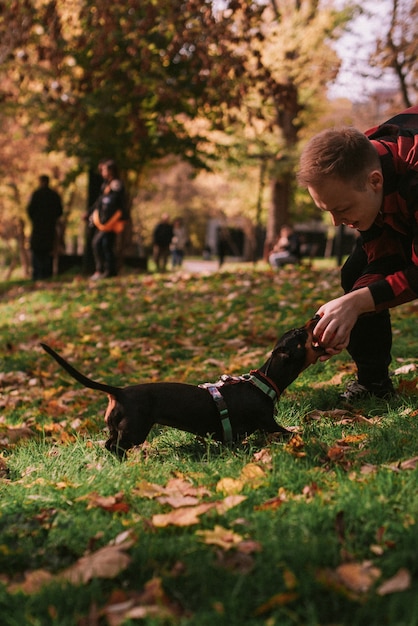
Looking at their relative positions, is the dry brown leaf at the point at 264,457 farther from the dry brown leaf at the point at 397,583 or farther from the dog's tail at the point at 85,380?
the dry brown leaf at the point at 397,583

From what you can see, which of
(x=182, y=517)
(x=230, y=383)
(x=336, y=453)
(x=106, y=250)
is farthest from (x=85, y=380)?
(x=106, y=250)

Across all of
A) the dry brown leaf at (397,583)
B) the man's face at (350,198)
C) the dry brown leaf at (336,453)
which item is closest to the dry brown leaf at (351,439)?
the dry brown leaf at (336,453)

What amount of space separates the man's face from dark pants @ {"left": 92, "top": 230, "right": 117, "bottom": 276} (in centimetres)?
1024

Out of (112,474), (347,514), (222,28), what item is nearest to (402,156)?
(347,514)

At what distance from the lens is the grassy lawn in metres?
1.91

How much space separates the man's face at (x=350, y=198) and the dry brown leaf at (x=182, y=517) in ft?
4.93

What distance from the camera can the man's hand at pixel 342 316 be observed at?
3086 millimetres

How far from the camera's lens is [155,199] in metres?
50.2

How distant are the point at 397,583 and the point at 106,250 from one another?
11771mm

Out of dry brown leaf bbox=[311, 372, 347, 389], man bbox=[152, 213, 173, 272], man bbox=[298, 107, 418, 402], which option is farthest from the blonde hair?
man bbox=[152, 213, 173, 272]

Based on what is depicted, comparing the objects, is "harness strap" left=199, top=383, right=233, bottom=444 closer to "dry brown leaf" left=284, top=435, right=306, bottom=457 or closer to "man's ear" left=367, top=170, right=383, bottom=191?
"dry brown leaf" left=284, top=435, right=306, bottom=457

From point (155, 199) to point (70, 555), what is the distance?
161 feet

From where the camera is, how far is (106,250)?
13.1 metres

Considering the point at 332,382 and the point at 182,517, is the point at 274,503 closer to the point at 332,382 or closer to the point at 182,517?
the point at 182,517
